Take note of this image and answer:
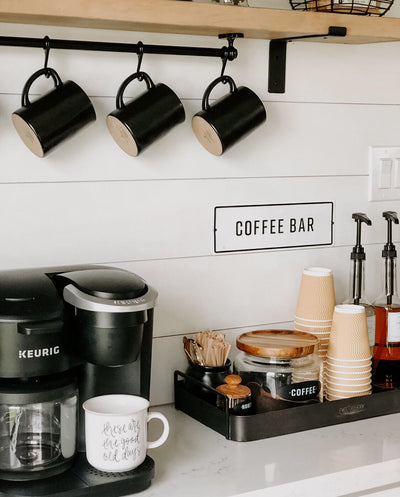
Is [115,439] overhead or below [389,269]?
below

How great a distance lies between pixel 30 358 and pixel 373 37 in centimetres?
88

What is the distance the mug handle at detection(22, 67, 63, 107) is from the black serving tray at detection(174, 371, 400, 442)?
1.94 feet

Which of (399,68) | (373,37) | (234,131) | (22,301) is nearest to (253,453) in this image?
(22,301)

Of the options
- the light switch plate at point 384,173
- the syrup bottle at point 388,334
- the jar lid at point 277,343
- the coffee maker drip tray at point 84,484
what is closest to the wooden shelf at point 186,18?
the light switch plate at point 384,173

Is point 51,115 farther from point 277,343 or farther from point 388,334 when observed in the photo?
point 388,334

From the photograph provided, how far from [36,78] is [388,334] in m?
0.86

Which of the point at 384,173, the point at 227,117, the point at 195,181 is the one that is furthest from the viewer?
the point at 384,173

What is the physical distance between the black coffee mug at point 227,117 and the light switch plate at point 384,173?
1.24ft

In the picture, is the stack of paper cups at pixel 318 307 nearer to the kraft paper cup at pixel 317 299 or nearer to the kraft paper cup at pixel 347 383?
the kraft paper cup at pixel 317 299

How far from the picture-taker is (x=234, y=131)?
4.98 ft

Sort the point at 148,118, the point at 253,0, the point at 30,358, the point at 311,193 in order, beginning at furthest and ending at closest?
the point at 311,193
the point at 253,0
the point at 148,118
the point at 30,358

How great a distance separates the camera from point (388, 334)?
1.65 metres

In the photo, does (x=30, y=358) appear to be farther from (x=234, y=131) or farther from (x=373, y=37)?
(x=373, y=37)

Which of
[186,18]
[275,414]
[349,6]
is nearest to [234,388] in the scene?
[275,414]
